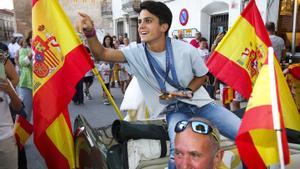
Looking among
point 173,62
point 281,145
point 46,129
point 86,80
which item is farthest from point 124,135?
point 86,80

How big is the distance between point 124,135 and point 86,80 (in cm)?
A: 662

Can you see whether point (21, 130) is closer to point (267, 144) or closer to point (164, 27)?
point (164, 27)

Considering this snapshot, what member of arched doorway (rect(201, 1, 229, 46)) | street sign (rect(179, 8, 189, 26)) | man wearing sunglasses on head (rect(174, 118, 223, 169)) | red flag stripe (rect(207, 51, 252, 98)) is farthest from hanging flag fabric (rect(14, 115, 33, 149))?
street sign (rect(179, 8, 189, 26))

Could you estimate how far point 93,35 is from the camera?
237 centimetres

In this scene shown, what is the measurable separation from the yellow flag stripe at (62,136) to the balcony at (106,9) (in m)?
27.3

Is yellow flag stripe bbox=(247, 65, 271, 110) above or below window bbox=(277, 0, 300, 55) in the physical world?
below

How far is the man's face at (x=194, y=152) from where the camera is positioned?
1.70 m

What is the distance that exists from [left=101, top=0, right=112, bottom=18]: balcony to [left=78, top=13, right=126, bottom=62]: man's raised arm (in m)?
27.6

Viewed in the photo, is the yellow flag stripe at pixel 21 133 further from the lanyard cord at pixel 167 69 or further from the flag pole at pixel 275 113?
the flag pole at pixel 275 113

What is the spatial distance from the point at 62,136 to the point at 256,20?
8.38 feet

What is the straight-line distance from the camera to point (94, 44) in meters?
2.37

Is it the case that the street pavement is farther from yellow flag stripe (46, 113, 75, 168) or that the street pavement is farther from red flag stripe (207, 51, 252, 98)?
red flag stripe (207, 51, 252, 98)

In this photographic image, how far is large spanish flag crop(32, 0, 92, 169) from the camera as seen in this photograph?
113 inches

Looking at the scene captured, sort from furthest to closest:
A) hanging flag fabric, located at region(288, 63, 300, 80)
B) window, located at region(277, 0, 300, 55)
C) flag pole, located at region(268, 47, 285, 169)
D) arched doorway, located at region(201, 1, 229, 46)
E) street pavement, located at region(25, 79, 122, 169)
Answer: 1. arched doorway, located at region(201, 1, 229, 46)
2. window, located at region(277, 0, 300, 55)
3. hanging flag fabric, located at region(288, 63, 300, 80)
4. street pavement, located at region(25, 79, 122, 169)
5. flag pole, located at region(268, 47, 285, 169)
